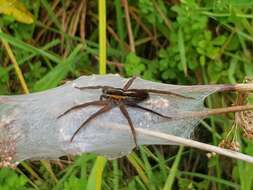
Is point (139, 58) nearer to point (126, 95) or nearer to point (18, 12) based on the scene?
point (18, 12)

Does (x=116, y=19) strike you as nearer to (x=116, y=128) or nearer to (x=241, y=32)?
(x=241, y=32)

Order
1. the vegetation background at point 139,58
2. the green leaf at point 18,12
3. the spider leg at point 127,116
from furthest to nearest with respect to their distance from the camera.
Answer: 1. the green leaf at point 18,12
2. the vegetation background at point 139,58
3. the spider leg at point 127,116

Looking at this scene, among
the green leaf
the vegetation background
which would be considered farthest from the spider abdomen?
the green leaf

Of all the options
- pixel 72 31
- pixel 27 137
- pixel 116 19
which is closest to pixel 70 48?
pixel 72 31

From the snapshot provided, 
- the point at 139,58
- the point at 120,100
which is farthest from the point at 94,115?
the point at 139,58

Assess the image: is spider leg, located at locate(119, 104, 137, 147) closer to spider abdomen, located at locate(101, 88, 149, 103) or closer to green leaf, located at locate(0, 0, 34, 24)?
spider abdomen, located at locate(101, 88, 149, 103)

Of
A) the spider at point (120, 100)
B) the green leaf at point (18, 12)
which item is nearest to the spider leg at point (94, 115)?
the spider at point (120, 100)

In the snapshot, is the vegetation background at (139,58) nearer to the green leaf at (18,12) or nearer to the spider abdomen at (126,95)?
the green leaf at (18,12)

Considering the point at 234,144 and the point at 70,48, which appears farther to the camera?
the point at 70,48
